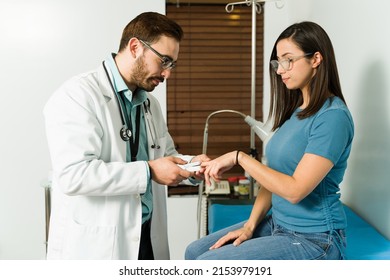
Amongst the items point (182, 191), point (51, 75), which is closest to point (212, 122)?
point (182, 191)

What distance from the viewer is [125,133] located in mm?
1490

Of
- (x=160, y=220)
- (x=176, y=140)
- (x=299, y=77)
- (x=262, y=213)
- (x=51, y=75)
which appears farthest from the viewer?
(x=176, y=140)

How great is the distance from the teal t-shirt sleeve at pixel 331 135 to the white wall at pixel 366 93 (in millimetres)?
469

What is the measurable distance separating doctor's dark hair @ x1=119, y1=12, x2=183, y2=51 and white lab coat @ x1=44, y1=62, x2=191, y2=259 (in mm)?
191

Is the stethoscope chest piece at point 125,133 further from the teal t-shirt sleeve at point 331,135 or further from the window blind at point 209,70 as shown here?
the window blind at point 209,70

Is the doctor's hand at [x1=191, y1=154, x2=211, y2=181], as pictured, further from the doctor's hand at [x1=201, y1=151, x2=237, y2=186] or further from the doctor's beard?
the doctor's beard

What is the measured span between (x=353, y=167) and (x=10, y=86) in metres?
2.30

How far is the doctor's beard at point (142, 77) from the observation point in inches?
60.9

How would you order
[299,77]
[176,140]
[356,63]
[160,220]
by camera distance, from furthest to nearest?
[176,140] → [356,63] → [160,220] → [299,77]

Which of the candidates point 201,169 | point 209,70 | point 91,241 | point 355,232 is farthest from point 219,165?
point 209,70

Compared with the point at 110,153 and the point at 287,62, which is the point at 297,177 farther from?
the point at 110,153

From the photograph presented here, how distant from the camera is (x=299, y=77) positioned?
1450 mm

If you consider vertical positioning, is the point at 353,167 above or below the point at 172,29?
below

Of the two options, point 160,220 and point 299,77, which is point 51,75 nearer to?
point 160,220
